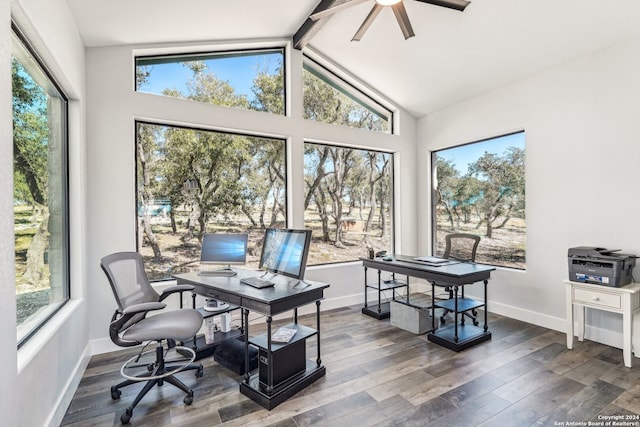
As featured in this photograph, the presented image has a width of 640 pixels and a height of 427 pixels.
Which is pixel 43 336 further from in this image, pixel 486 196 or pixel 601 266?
pixel 486 196

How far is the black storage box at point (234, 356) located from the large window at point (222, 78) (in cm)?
268

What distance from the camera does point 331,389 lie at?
8.04 feet

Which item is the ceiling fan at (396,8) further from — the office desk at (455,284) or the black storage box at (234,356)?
the black storage box at (234,356)

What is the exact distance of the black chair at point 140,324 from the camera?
223 cm

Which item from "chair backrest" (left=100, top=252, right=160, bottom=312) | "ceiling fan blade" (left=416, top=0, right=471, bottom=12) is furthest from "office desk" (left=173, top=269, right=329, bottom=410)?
"ceiling fan blade" (left=416, top=0, right=471, bottom=12)

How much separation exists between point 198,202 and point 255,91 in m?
1.58

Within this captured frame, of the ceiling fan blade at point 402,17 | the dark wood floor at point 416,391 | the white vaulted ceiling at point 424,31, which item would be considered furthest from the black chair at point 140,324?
the ceiling fan blade at point 402,17

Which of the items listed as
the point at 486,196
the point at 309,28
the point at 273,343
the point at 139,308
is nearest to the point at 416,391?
the point at 273,343

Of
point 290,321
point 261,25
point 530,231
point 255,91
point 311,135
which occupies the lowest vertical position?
point 290,321

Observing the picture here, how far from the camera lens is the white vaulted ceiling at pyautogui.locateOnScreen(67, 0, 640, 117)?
2814 mm

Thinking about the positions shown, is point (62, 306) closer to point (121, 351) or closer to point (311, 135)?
point (121, 351)

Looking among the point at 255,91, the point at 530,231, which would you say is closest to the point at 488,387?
the point at 530,231

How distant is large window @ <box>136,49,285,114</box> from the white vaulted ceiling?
0.25m

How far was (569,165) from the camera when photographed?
3469 millimetres
